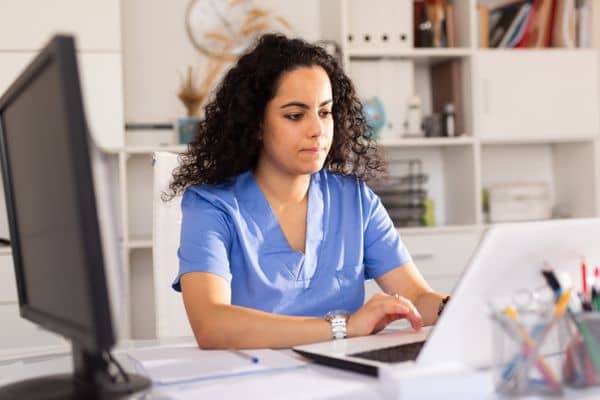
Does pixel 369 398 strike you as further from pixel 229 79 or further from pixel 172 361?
pixel 229 79

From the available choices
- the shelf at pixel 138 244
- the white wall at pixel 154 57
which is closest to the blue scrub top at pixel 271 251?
the shelf at pixel 138 244

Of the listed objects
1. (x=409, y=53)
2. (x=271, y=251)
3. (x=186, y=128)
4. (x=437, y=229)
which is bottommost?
(x=437, y=229)

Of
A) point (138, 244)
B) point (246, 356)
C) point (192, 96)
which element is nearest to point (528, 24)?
point (192, 96)

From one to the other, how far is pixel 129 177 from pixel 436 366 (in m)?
2.76

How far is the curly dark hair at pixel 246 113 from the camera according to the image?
1.89m

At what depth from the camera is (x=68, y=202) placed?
0.89 metres

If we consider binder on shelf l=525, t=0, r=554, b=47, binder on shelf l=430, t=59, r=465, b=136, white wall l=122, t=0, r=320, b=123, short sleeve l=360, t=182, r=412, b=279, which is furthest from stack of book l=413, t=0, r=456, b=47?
short sleeve l=360, t=182, r=412, b=279

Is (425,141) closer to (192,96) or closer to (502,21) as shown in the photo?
(502,21)

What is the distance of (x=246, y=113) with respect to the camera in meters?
1.90

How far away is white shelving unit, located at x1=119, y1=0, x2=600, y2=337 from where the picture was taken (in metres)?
3.48

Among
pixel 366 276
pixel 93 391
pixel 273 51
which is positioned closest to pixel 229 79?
pixel 273 51

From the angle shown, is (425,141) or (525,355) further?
(425,141)

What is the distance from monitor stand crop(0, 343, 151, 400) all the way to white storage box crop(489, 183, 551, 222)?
278cm

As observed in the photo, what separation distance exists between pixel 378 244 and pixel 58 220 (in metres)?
1.07
